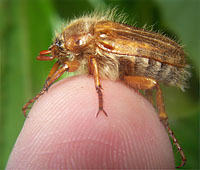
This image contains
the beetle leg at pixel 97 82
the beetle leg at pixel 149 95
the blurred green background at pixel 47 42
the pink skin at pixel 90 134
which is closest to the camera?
the pink skin at pixel 90 134

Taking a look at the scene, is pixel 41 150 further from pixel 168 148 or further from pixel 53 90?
pixel 168 148

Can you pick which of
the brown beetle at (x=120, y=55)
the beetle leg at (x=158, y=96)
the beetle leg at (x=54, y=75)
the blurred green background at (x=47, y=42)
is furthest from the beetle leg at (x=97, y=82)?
the blurred green background at (x=47, y=42)

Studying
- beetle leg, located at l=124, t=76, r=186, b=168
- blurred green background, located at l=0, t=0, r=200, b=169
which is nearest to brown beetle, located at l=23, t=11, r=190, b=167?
beetle leg, located at l=124, t=76, r=186, b=168

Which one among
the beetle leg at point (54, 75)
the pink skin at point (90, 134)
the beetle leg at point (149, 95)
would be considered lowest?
the pink skin at point (90, 134)

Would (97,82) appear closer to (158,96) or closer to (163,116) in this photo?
(158,96)

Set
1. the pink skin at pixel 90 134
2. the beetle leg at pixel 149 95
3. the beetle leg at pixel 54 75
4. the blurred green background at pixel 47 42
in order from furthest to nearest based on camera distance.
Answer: the blurred green background at pixel 47 42 < the beetle leg at pixel 149 95 < the beetle leg at pixel 54 75 < the pink skin at pixel 90 134

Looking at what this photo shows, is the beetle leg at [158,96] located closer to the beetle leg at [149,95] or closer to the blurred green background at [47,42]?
the beetle leg at [149,95]

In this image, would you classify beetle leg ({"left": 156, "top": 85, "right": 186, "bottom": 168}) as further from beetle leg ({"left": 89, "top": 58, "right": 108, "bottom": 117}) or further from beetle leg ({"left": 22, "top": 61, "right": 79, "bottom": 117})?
beetle leg ({"left": 22, "top": 61, "right": 79, "bottom": 117})
